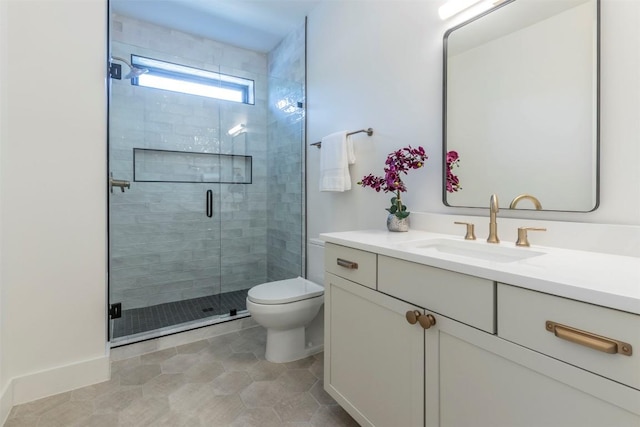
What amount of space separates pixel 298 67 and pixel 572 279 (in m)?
2.63

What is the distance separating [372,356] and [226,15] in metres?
2.83

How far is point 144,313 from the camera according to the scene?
8.41 ft

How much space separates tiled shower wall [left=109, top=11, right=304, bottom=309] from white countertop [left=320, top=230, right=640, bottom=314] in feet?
6.16

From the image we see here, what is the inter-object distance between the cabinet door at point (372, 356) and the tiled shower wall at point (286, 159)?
1320 mm

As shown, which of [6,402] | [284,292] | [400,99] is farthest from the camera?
[284,292]

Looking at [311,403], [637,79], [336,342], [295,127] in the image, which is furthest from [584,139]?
[295,127]

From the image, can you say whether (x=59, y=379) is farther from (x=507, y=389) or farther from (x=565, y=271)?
(x=565, y=271)

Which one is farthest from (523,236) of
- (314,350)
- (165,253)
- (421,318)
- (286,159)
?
(165,253)

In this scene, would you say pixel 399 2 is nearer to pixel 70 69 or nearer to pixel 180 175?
pixel 70 69

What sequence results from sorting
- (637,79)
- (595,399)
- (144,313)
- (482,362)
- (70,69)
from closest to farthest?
(595,399)
(482,362)
(637,79)
(70,69)
(144,313)

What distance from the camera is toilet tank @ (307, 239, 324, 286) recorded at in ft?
7.50

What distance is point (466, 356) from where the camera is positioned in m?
0.88

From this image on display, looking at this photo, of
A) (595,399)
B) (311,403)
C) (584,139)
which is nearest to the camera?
(595,399)

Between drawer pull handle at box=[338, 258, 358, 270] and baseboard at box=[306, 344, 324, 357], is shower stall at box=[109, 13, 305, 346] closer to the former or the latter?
baseboard at box=[306, 344, 324, 357]
